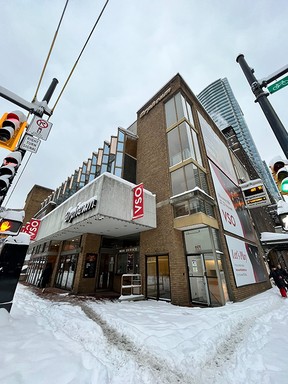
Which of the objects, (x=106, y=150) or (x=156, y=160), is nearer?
(x=156, y=160)

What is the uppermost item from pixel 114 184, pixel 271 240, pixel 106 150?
pixel 106 150

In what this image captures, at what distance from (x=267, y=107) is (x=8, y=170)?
5.62 meters

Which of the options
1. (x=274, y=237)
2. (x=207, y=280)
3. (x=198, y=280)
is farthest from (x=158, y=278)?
(x=274, y=237)

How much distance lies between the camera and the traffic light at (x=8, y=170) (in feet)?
10.2

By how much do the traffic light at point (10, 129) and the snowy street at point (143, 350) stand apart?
12.8 feet

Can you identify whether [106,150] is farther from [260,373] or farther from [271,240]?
[271,240]

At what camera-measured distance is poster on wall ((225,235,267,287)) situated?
10828mm

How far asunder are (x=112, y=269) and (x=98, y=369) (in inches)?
465

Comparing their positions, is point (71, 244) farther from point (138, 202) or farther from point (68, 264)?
point (138, 202)

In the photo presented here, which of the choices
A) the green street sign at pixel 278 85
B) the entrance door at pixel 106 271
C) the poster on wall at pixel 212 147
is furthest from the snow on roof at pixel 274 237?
the green street sign at pixel 278 85

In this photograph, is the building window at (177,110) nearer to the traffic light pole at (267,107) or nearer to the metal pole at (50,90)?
the traffic light pole at (267,107)

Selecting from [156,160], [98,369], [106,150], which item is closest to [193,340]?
[98,369]

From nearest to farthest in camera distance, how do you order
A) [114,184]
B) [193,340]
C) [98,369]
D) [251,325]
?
[98,369] < [193,340] < [251,325] < [114,184]

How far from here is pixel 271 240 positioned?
58.9ft
